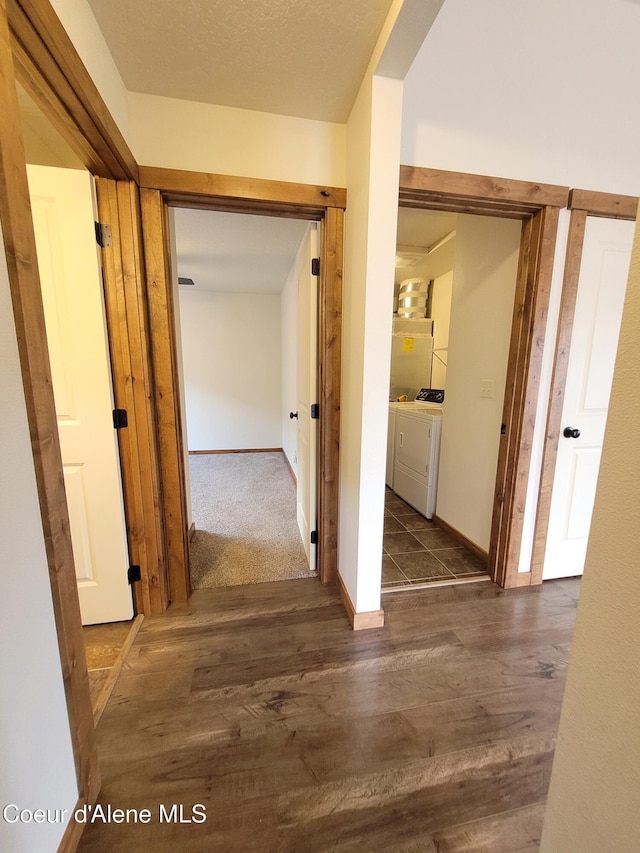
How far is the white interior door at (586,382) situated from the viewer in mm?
1749

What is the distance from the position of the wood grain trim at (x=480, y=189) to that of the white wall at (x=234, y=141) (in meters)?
0.39

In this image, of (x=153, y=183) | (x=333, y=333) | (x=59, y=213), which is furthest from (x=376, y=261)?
(x=59, y=213)

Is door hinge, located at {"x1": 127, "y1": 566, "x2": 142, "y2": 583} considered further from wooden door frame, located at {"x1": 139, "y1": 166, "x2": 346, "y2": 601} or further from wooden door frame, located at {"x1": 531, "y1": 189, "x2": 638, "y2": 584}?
wooden door frame, located at {"x1": 531, "y1": 189, "x2": 638, "y2": 584}

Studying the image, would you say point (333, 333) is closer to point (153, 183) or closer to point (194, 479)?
point (153, 183)

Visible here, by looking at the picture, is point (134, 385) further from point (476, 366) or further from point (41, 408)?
point (476, 366)

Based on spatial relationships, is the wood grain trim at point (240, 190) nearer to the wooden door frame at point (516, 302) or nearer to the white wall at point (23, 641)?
the wooden door frame at point (516, 302)

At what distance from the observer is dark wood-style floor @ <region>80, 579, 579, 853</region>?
933mm

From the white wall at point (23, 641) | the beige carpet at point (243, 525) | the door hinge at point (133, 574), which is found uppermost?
the white wall at point (23, 641)

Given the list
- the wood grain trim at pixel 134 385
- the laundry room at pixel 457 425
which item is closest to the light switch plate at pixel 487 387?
the laundry room at pixel 457 425

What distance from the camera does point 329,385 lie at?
1.79 meters

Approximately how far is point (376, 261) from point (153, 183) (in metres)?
1.10

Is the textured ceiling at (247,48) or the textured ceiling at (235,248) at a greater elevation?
the textured ceiling at (247,48)

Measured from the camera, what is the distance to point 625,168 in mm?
1698

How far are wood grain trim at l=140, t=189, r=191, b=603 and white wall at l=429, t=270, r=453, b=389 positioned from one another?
10.0ft
